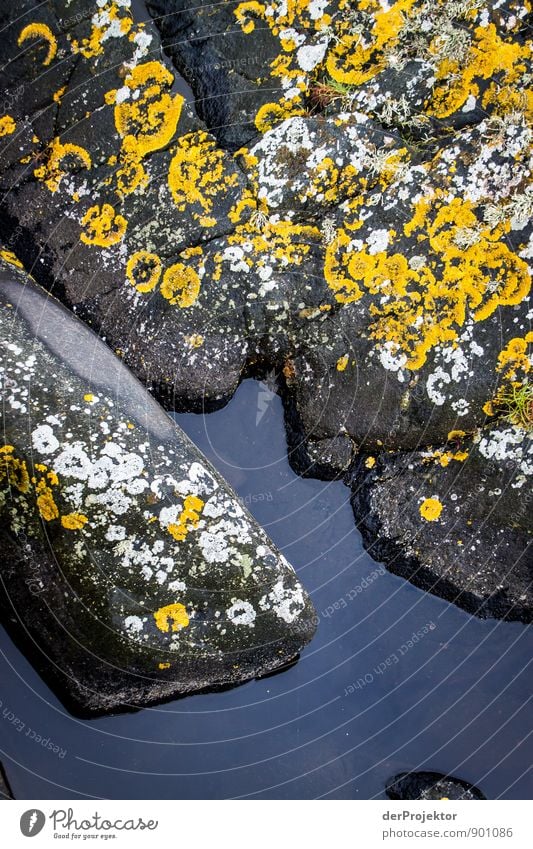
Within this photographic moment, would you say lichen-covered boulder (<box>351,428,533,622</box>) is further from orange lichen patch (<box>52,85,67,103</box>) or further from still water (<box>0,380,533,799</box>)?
orange lichen patch (<box>52,85,67,103</box>)

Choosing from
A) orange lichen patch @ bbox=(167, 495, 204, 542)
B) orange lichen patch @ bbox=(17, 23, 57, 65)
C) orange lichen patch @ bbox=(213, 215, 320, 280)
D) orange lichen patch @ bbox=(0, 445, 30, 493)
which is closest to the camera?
orange lichen patch @ bbox=(0, 445, 30, 493)

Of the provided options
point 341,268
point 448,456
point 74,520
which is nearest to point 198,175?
point 341,268

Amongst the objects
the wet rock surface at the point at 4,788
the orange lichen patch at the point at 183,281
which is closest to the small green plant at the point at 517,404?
the orange lichen patch at the point at 183,281

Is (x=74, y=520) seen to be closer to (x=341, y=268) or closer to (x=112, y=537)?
(x=112, y=537)

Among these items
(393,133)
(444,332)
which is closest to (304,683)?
(444,332)

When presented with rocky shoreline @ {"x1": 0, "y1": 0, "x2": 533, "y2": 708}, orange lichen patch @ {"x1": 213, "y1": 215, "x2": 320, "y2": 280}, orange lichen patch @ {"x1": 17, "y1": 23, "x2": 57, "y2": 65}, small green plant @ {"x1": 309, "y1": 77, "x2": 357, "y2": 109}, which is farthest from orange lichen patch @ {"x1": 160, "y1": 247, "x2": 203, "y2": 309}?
orange lichen patch @ {"x1": 17, "y1": 23, "x2": 57, "y2": 65}
